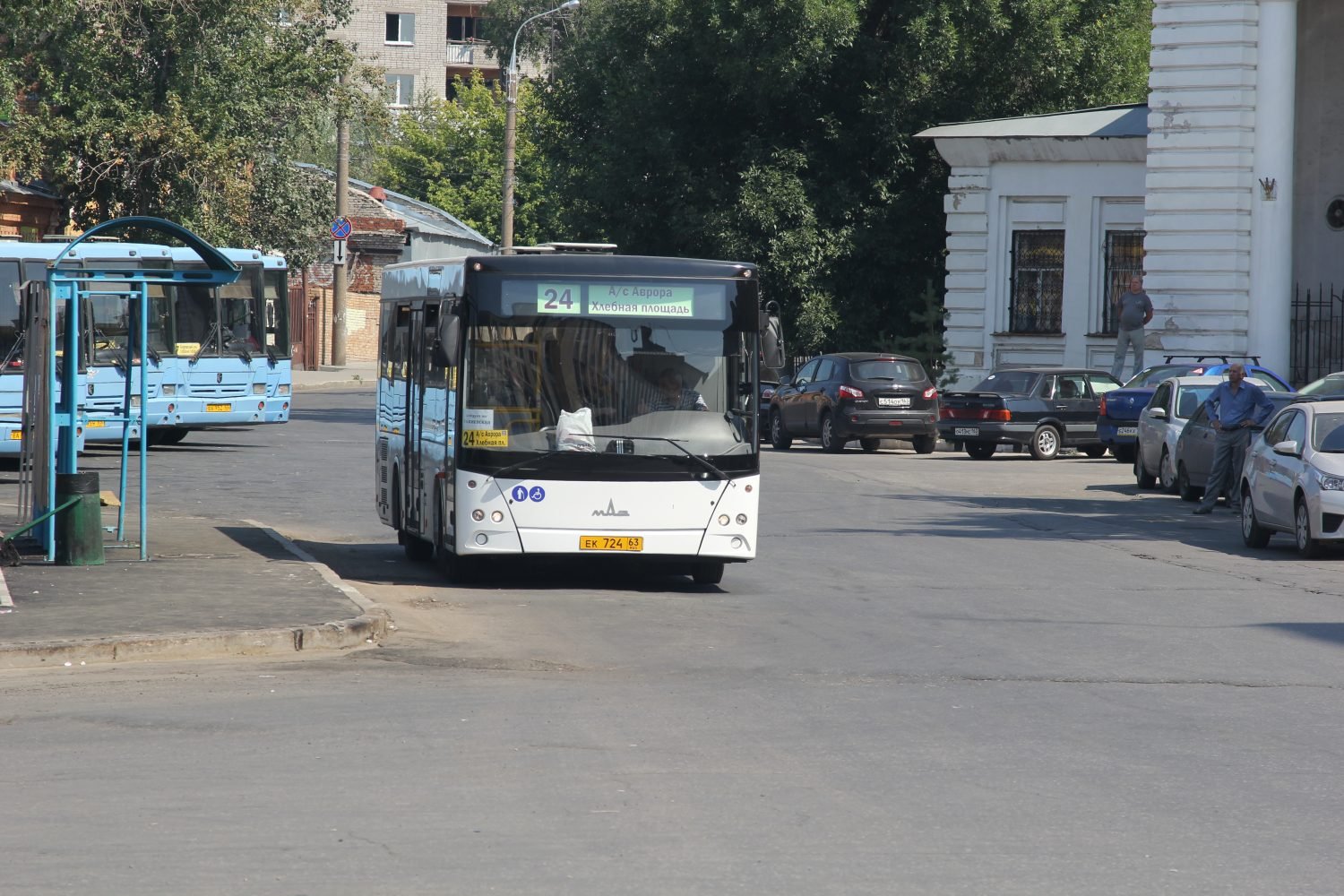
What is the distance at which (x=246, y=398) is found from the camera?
30.2m

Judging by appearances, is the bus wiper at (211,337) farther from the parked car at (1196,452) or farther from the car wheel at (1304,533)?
the car wheel at (1304,533)

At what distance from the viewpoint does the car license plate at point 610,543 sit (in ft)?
46.3

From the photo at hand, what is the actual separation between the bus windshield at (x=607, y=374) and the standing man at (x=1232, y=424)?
30.4 ft

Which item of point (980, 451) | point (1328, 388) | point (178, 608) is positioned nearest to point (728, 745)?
point (178, 608)

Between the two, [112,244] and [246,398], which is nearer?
[112,244]

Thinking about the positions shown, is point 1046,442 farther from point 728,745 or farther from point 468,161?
point 468,161

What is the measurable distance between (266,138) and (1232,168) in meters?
20.7

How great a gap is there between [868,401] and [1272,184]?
767 cm

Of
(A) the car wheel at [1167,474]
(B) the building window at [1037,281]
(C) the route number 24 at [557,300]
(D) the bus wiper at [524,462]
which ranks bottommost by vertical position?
(A) the car wheel at [1167,474]

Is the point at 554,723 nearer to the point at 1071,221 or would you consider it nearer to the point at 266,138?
the point at 1071,221

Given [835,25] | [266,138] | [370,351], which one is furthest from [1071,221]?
[370,351]

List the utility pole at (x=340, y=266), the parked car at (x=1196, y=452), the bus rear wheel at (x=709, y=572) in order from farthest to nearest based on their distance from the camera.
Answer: the utility pole at (x=340, y=266), the parked car at (x=1196, y=452), the bus rear wheel at (x=709, y=572)

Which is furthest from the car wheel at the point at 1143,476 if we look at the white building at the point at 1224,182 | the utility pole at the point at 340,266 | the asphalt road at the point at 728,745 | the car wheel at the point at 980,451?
the utility pole at the point at 340,266

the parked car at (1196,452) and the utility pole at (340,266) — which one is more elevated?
the utility pole at (340,266)
